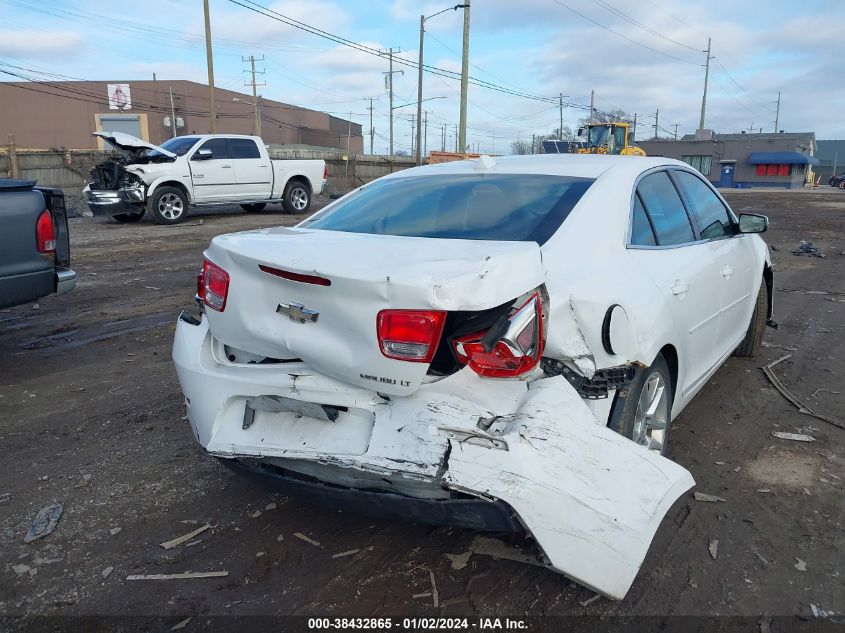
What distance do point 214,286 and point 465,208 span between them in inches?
50.4

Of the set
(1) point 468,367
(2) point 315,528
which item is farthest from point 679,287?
(2) point 315,528

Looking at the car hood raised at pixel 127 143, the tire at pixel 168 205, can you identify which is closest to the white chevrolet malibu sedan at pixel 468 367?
the tire at pixel 168 205

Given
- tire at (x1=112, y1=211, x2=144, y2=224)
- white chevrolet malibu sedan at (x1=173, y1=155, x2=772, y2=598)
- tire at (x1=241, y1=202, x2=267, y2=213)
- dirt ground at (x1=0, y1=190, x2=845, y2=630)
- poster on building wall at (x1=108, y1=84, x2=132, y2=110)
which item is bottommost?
dirt ground at (x1=0, y1=190, x2=845, y2=630)

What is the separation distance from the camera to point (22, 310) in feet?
23.7

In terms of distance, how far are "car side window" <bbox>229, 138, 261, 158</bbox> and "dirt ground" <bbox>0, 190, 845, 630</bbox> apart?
11.8 metres

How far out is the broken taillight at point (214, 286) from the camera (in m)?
2.73

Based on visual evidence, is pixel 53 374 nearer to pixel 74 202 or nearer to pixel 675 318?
pixel 675 318

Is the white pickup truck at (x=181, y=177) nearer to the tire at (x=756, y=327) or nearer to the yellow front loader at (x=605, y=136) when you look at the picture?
the tire at (x=756, y=327)

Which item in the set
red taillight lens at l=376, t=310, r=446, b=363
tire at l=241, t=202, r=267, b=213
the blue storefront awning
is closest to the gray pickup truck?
red taillight lens at l=376, t=310, r=446, b=363

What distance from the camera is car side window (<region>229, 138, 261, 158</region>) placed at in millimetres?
16188

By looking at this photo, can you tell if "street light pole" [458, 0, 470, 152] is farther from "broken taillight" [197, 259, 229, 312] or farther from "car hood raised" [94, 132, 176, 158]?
"broken taillight" [197, 259, 229, 312]

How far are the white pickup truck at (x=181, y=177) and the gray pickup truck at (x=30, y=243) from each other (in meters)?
9.85

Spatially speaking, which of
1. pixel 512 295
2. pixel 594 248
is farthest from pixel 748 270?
pixel 512 295

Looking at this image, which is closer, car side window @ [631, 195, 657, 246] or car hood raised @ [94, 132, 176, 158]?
car side window @ [631, 195, 657, 246]
